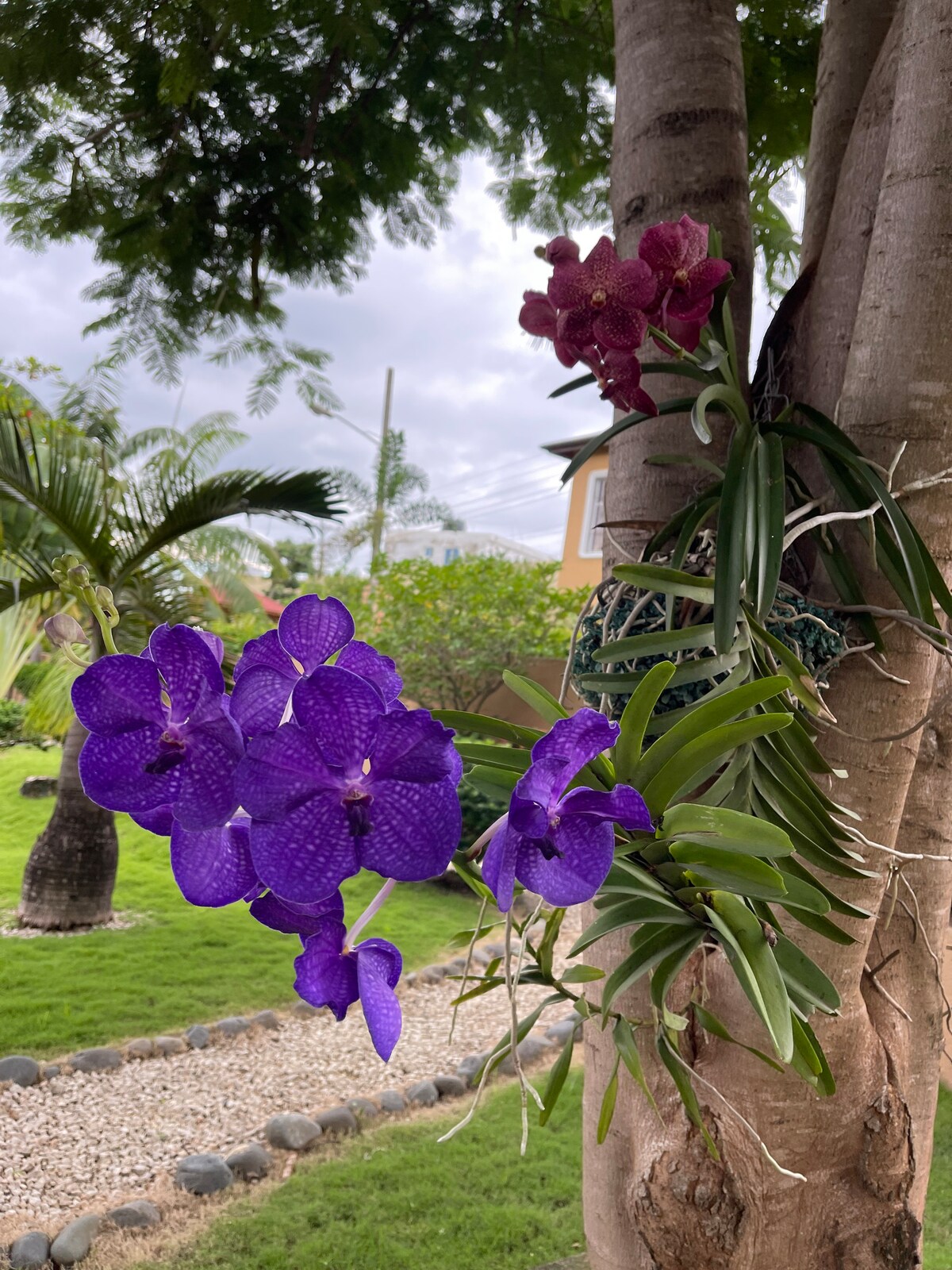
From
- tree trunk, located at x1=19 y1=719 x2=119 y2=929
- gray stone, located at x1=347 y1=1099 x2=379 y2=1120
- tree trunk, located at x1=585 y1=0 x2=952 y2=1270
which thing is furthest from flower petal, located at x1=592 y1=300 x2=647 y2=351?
tree trunk, located at x1=19 y1=719 x2=119 y2=929

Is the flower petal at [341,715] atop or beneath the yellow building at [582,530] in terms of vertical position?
beneath

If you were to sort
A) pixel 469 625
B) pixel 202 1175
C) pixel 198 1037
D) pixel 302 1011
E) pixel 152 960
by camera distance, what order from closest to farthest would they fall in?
pixel 202 1175
pixel 198 1037
pixel 302 1011
pixel 152 960
pixel 469 625

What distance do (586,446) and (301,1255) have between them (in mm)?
1790

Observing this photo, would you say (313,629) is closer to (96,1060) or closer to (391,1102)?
(391,1102)

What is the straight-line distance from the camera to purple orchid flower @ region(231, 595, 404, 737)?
1.16 feet

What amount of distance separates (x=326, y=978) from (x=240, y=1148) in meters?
2.55

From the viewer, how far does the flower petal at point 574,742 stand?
0.34 m

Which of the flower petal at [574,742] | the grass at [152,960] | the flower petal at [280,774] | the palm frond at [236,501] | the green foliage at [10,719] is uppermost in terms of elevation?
the palm frond at [236,501]

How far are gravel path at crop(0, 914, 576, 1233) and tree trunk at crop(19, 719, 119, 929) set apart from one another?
127 cm

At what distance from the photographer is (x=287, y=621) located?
37cm

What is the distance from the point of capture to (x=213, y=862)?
1.20 feet

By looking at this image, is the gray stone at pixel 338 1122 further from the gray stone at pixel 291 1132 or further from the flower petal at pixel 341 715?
the flower petal at pixel 341 715

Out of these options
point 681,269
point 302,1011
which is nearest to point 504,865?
point 681,269

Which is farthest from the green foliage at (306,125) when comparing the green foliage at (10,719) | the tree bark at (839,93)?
the green foliage at (10,719)
